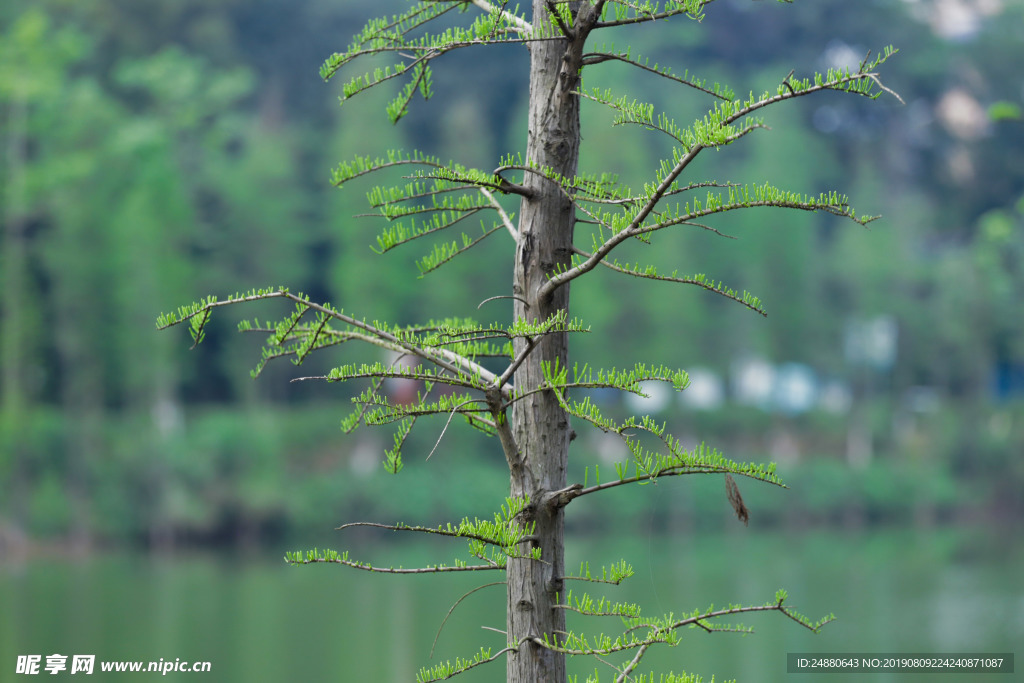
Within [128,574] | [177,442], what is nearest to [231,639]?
[128,574]

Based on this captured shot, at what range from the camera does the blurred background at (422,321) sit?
378 inches

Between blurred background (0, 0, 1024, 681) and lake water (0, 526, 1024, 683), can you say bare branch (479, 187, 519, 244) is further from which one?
blurred background (0, 0, 1024, 681)

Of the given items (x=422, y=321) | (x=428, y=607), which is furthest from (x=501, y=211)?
(x=422, y=321)

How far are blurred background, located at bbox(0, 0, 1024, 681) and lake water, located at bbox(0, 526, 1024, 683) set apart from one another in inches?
2.2

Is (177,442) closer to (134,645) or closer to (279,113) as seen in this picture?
(134,645)

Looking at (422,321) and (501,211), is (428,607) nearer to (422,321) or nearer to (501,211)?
(422,321)

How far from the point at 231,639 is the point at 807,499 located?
8.74 metres

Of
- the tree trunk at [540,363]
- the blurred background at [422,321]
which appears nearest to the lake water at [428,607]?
the blurred background at [422,321]

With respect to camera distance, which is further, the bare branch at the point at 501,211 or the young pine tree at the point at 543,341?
the bare branch at the point at 501,211

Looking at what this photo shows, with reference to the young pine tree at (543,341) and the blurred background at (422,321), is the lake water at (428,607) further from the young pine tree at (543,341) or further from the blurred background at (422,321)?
the young pine tree at (543,341)

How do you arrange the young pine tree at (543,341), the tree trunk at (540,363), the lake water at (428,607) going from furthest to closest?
the lake water at (428,607)
the tree trunk at (540,363)
the young pine tree at (543,341)

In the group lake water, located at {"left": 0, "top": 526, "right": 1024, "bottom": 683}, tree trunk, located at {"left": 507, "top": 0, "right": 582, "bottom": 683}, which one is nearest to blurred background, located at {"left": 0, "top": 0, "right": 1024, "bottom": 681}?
lake water, located at {"left": 0, "top": 526, "right": 1024, "bottom": 683}

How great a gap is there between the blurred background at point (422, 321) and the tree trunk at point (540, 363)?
18.3 feet

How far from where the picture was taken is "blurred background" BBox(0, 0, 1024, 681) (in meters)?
9.59
